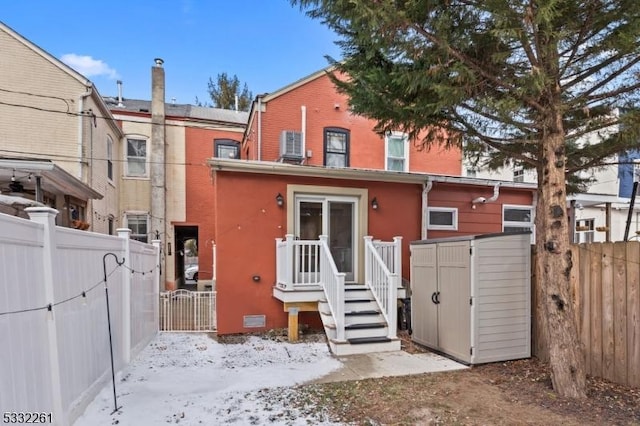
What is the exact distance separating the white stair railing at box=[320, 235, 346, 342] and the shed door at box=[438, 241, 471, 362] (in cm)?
161

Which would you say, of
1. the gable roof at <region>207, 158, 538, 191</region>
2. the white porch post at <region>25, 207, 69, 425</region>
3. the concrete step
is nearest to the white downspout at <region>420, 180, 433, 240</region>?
the gable roof at <region>207, 158, 538, 191</region>

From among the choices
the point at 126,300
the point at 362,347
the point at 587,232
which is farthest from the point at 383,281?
the point at 587,232

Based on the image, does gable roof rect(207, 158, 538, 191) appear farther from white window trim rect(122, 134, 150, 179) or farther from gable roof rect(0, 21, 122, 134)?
white window trim rect(122, 134, 150, 179)

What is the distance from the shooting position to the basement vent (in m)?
7.62

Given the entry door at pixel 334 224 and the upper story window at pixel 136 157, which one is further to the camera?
the upper story window at pixel 136 157

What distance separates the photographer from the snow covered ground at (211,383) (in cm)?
379

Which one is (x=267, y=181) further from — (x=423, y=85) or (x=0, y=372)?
(x=0, y=372)

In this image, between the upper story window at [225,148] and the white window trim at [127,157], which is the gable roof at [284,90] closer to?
the upper story window at [225,148]

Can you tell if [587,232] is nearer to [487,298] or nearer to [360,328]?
[487,298]

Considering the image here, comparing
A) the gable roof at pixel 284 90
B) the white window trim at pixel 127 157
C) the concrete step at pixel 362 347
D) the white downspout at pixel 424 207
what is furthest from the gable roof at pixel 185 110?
the concrete step at pixel 362 347

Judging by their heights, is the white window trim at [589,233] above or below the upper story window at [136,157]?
below

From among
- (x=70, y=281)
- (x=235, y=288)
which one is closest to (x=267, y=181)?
(x=235, y=288)

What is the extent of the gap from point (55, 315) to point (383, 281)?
5162 millimetres

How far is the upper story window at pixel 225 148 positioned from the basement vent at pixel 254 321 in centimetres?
837
